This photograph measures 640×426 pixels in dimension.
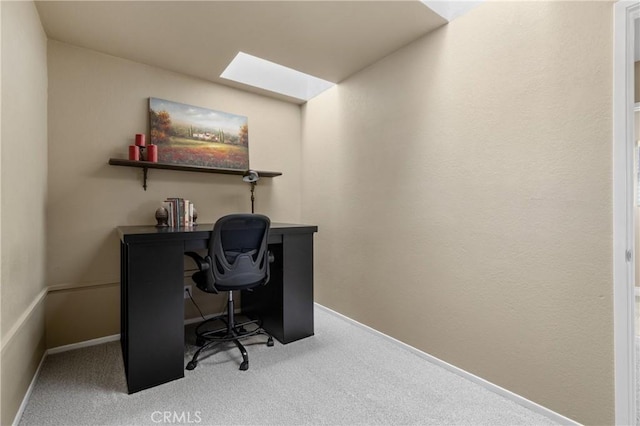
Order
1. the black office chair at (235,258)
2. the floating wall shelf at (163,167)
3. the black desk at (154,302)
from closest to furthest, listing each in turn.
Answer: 1. the black desk at (154,302)
2. the black office chair at (235,258)
3. the floating wall shelf at (163,167)

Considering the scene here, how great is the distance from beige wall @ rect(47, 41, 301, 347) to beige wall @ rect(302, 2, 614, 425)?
1.86 meters

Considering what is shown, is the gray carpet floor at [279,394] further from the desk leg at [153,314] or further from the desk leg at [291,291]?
the desk leg at [291,291]

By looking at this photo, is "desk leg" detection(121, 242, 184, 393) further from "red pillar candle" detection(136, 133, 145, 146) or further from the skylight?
the skylight

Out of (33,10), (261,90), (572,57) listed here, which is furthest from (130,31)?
(572,57)

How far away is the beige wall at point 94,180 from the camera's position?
7.54 ft

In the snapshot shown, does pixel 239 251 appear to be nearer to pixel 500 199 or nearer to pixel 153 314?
pixel 153 314

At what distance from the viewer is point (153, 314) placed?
6.12 feet

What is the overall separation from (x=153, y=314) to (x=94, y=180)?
Result: 4.41ft

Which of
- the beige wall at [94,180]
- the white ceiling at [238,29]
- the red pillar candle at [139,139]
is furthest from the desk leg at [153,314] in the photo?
the white ceiling at [238,29]

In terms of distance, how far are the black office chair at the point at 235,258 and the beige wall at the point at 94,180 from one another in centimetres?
92

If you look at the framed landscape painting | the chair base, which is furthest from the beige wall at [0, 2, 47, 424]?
the chair base

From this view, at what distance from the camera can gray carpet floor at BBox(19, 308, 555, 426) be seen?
156 centimetres

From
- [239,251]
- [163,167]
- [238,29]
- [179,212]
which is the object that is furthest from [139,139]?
[239,251]

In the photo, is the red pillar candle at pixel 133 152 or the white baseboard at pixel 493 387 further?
the red pillar candle at pixel 133 152
